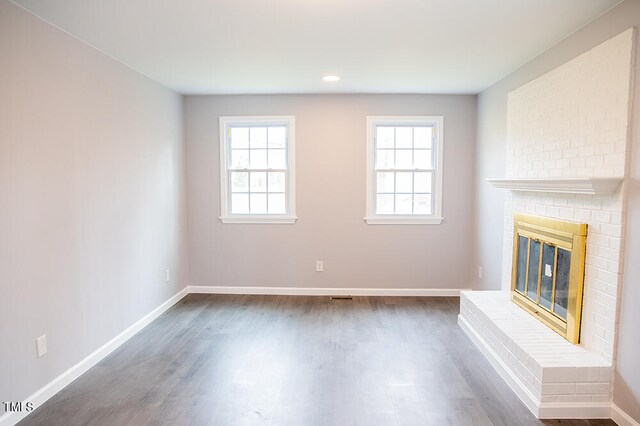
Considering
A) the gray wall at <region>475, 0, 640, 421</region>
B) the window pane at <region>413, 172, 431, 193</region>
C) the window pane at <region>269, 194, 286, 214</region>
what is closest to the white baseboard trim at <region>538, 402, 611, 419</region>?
the gray wall at <region>475, 0, 640, 421</region>

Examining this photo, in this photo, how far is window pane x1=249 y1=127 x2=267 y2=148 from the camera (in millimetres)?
4746

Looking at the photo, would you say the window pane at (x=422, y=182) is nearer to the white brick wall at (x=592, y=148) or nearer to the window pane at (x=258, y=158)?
the white brick wall at (x=592, y=148)

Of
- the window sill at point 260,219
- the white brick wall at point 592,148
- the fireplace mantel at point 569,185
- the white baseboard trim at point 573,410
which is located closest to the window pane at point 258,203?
the window sill at point 260,219

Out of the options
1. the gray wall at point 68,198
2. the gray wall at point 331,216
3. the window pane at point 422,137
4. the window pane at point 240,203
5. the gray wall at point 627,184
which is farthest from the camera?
the window pane at point 240,203

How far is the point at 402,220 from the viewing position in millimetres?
4668

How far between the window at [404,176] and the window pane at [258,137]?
52.0 inches

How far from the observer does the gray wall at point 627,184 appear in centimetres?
212

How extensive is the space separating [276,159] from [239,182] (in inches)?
21.3

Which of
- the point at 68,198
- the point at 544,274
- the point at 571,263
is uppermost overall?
the point at 68,198

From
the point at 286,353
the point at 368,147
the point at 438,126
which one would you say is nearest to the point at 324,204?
the point at 368,147

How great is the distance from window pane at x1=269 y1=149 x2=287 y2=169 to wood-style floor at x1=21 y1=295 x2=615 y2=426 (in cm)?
174

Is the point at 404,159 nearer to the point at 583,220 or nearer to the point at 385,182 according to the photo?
the point at 385,182

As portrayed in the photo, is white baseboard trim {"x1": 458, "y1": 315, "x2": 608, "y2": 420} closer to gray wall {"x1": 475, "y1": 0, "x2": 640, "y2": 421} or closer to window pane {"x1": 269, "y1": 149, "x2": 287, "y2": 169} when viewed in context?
gray wall {"x1": 475, "y1": 0, "x2": 640, "y2": 421}

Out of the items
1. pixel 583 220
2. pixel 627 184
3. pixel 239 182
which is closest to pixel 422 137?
pixel 239 182
